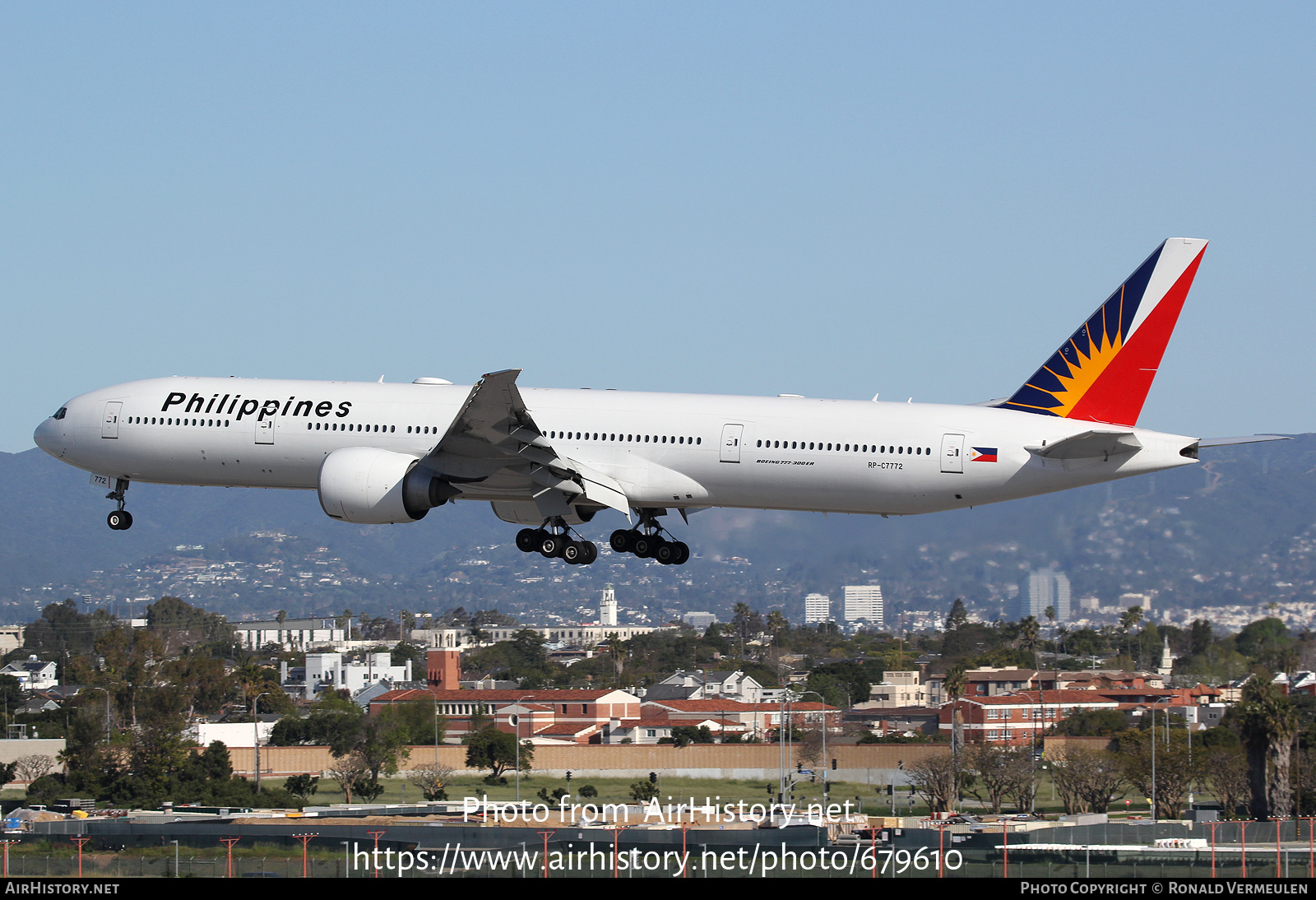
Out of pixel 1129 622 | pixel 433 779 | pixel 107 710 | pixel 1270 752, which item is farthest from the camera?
pixel 1129 622

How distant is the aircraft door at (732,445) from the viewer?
3888 centimetres

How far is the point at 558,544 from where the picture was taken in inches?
1609

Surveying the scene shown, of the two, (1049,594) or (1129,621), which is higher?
(1049,594)

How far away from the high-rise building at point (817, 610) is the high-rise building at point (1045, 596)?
846 inches

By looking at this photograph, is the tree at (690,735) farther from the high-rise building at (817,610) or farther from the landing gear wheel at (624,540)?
the high-rise building at (817,610)

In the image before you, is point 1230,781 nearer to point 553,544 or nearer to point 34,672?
point 553,544

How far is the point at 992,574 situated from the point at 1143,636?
35224 millimetres

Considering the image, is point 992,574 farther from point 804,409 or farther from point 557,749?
point 804,409

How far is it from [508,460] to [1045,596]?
6049 centimetres

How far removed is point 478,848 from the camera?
43.2 meters

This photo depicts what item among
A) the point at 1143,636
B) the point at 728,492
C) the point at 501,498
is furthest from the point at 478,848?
→ the point at 1143,636

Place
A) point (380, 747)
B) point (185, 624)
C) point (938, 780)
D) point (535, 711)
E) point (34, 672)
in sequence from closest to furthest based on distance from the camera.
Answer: point (938, 780), point (380, 747), point (535, 711), point (34, 672), point (185, 624)

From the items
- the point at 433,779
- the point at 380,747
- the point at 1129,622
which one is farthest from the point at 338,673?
the point at 433,779

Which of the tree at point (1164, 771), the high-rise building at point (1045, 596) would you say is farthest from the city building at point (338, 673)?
the tree at point (1164, 771)
